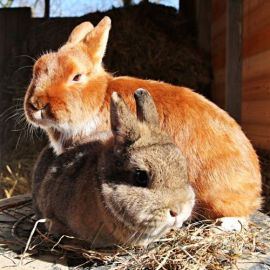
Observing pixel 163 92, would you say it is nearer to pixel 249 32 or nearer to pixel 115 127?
pixel 115 127

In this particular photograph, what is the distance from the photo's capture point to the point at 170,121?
2688 mm

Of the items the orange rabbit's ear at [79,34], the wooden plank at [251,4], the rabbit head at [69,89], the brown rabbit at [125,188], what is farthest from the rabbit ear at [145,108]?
the wooden plank at [251,4]

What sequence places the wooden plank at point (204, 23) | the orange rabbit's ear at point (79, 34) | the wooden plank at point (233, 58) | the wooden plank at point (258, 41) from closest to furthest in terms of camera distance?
the orange rabbit's ear at point (79, 34) → the wooden plank at point (233, 58) → the wooden plank at point (258, 41) → the wooden plank at point (204, 23)

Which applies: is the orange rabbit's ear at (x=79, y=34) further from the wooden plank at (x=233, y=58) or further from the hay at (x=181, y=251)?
the wooden plank at (x=233, y=58)

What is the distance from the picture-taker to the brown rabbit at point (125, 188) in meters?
1.88

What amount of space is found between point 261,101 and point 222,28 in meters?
1.68

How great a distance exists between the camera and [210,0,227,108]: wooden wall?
5762 mm

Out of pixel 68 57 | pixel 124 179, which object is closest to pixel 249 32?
pixel 68 57

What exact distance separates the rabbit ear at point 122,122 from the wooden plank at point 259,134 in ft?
9.22

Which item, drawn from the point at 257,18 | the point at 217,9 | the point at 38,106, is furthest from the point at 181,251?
the point at 217,9

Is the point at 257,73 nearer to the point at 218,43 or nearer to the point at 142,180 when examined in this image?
the point at 218,43

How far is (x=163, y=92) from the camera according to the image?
111 inches

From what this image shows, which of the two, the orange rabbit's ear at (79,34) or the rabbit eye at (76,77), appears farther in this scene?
the orange rabbit's ear at (79,34)

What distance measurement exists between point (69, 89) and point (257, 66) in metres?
2.69
